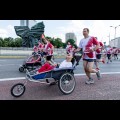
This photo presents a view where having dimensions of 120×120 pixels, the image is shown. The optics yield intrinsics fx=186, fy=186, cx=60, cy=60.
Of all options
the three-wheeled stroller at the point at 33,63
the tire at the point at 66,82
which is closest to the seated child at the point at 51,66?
the tire at the point at 66,82

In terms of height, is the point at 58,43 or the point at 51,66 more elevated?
the point at 58,43

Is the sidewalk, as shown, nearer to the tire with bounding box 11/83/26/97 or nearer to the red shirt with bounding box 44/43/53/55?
the tire with bounding box 11/83/26/97

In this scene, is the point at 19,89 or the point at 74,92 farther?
the point at 74,92

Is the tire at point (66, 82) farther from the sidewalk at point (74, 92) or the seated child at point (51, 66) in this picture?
the seated child at point (51, 66)

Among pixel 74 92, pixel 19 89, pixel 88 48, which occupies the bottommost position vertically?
pixel 74 92

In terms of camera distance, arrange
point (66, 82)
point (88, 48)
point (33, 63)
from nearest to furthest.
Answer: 1. point (66, 82)
2. point (88, 48)
3. point (33, 63)

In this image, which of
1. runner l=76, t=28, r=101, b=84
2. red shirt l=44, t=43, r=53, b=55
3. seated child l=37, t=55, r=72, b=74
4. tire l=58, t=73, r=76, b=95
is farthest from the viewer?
red shirt l=44, t=43, r=53, b=55

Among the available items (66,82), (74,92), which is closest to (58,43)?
(74,92)

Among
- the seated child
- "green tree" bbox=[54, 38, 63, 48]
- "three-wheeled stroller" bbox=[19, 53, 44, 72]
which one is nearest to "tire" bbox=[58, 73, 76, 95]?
the seated child

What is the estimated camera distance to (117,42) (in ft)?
167

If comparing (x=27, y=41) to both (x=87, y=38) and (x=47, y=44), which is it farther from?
(x=87, y=38)

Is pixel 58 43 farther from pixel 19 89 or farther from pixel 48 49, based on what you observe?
pixel 19 89

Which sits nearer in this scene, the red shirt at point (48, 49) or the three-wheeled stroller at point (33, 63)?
the three-wheeled stroller at point (33, 63)
